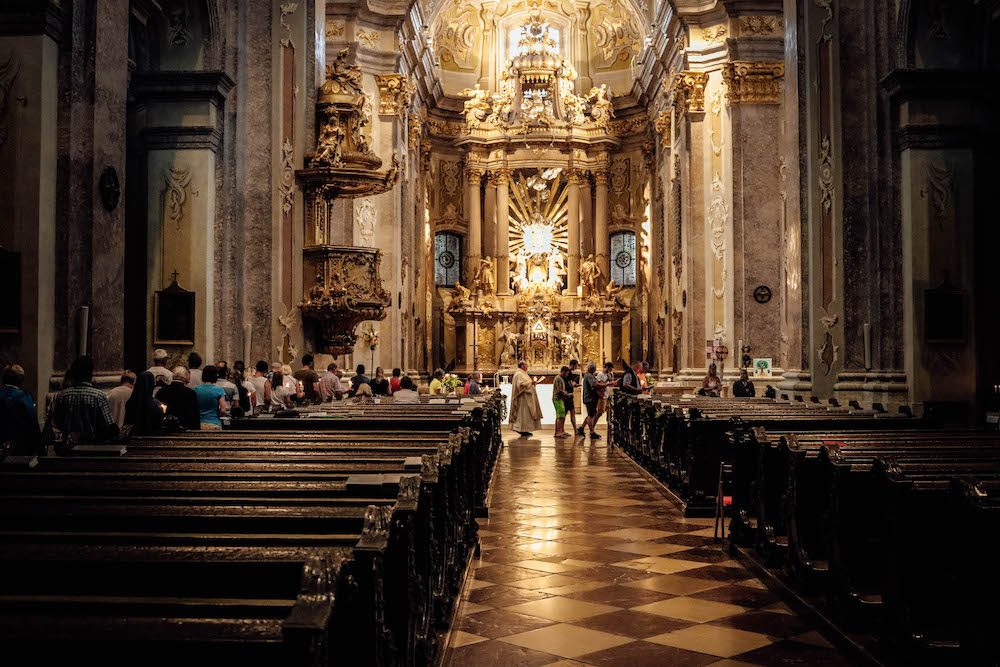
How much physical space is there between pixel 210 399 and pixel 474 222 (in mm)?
24529

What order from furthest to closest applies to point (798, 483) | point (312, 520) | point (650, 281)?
point (650, 281) < point (798, 483) < point (312, 520)

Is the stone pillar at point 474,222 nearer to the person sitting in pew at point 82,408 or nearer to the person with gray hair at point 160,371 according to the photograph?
the person with gray hair at point 160,371

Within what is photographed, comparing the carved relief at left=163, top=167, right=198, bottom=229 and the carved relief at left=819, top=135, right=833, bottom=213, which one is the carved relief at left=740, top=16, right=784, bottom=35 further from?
the carved relief at left=163, top=167, right=198, bottom=229

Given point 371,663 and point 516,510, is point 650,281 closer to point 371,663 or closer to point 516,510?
point 516,510

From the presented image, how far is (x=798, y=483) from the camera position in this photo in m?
5.59

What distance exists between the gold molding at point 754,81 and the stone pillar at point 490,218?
13.8 meters

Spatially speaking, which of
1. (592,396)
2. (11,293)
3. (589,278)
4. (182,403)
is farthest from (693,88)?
(11,293)

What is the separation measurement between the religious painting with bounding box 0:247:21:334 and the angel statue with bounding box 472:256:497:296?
24285mm

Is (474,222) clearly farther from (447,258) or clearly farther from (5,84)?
(5,84)

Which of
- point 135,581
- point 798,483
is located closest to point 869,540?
point 798,483

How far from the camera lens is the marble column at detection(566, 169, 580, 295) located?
3238 cm

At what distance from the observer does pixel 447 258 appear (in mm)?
33625

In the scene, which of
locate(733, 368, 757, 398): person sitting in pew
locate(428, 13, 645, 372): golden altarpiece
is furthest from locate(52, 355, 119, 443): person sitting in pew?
locate(428, 13, 645, 372): golden altarpiece

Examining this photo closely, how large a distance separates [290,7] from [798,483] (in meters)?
10.7
